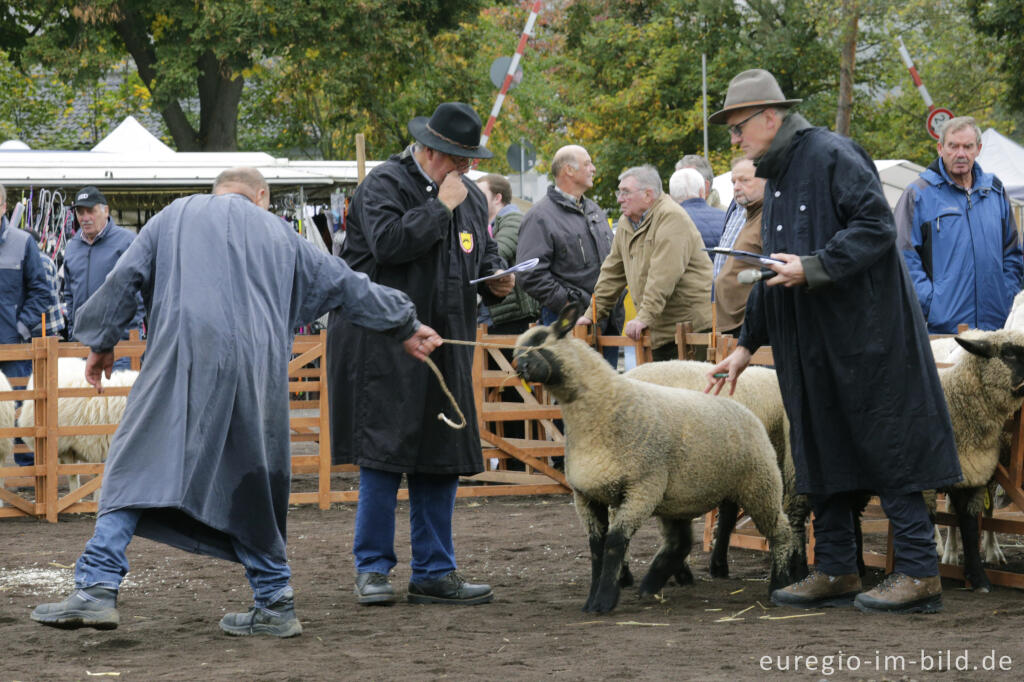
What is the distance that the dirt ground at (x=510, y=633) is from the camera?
488 cm

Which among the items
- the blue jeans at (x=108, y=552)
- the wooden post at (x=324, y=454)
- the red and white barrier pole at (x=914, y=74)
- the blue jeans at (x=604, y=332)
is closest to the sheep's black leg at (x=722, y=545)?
the blue jeans at (x=108, y=552)

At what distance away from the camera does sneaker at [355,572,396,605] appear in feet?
20.8

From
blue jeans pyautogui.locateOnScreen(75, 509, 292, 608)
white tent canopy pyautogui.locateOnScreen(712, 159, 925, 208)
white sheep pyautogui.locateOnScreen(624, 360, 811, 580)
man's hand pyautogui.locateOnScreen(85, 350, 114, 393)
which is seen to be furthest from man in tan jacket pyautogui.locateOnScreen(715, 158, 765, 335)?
white tent canopy pyautogui.locateOnScreen(712, 159, 925, 208)

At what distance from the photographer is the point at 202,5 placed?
976 inches

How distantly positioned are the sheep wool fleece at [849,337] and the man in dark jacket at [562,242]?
4.07m

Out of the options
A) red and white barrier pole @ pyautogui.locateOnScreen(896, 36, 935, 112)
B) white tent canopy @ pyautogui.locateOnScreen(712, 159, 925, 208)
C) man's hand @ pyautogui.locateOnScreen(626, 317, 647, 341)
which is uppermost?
red and white barrier pole @ pyautogui.locateOnScreen(896, 36, 935, 112)

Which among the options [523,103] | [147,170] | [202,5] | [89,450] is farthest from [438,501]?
[523,103]

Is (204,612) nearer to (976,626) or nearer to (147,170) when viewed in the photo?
(976,626)

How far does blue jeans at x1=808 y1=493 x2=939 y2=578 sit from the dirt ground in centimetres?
22

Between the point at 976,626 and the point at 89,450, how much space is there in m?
6.93

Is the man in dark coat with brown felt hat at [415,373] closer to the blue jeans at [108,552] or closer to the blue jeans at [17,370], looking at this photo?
the blue jeans at [108,552]

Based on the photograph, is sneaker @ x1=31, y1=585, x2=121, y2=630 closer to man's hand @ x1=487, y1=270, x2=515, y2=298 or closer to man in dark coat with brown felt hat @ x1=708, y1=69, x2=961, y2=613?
man's hand @ x1=487, y1=270, x2=515, y2=298

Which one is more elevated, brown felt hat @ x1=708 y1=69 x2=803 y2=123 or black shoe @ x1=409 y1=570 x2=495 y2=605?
brown felt hat @ x1=708 y1=69 x2=803 y2=123

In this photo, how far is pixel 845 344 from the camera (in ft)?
18.9
